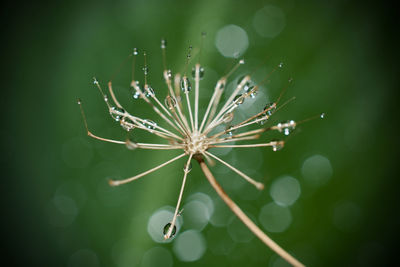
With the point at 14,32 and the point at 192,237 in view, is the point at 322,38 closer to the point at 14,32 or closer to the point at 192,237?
the point at 192,237

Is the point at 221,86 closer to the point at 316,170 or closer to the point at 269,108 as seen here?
the point at 269,108

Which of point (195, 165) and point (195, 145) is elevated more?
point (195, 165)

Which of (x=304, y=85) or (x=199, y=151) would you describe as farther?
(x=304, y=85)

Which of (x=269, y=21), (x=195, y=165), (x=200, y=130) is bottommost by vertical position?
(x=200, y=130)

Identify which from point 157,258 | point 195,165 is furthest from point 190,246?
point 195,165

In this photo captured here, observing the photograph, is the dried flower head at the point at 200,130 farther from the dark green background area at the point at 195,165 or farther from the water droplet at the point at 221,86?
the dark green background area at the point at 195,165

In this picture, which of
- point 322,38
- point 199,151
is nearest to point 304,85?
point 322,38

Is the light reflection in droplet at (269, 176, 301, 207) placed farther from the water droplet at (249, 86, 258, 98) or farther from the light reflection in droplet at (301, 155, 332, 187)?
the water droplet at (249, 86, 258, 98)
